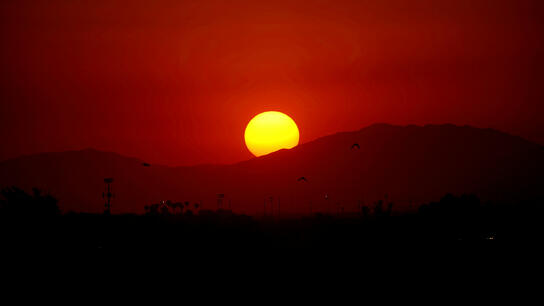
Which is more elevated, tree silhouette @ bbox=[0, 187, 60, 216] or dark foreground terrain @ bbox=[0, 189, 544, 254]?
tree silhouette @ bbox=[0, 187, 60, 216]

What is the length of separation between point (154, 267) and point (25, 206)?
124 ft

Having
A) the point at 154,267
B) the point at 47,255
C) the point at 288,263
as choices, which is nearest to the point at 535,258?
the point at 288,263

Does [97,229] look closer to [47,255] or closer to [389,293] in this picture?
[47,255]

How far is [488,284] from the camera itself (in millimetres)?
84750

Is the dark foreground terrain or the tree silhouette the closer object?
the dark foreground terrain

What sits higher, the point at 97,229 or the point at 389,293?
the point at 97,229

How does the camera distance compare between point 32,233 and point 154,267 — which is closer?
point 154,267

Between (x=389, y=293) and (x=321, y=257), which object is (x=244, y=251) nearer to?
(x=321, y=257)

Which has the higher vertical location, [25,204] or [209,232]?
[25,204]

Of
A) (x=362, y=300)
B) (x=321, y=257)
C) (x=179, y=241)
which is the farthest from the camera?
(x=179, y=241)

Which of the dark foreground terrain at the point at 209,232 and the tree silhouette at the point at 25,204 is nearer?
the dark foreground terrain at the point at 209,232

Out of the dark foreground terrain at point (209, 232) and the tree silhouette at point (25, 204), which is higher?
the tree silhouette at point (25, 204)

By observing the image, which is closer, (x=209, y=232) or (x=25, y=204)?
(x=25, y=204)

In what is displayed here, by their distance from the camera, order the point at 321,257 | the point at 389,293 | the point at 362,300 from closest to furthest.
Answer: the point at 362,300 → the point at 389,293 → the point at 321,257
